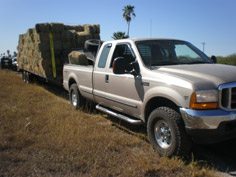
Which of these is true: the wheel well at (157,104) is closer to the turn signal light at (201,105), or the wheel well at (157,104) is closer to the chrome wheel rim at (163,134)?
the chrome wheel rim at (163,134)

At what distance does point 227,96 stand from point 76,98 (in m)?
4.41

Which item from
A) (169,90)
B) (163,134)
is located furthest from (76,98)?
(169,90)

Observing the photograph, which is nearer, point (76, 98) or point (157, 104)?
point (157, 104)

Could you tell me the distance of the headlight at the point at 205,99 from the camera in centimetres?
317

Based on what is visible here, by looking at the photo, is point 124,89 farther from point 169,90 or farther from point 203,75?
point 203,75

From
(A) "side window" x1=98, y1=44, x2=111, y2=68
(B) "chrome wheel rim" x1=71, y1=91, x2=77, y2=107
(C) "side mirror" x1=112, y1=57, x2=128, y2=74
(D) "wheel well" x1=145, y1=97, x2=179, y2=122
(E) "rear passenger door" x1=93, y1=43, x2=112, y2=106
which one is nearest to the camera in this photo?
(D) "wheel well" x1=145, y1=97, x2=179, y2=122

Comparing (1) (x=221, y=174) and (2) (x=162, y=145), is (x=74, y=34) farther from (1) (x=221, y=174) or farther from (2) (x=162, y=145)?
(1) (x=221, y=174)

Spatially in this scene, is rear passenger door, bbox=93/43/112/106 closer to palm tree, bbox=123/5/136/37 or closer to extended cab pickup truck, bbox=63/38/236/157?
extended cab pickup truck, bbox=63/38/236/157

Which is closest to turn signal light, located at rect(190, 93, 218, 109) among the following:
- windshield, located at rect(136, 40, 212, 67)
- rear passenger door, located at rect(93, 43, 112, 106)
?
windshield, located at rect(136, 40, 212, 67)

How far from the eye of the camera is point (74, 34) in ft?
33.9

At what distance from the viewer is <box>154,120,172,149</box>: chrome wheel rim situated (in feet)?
12.1

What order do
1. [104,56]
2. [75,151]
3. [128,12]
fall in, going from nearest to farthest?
[75,151], [104,56], [128,12]

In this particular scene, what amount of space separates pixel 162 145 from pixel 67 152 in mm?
1493

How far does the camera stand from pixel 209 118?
3.11 metres
